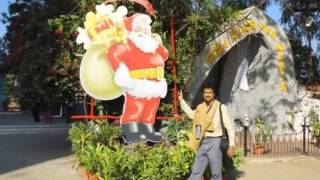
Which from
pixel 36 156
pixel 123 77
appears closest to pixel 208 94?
pixel 123 77

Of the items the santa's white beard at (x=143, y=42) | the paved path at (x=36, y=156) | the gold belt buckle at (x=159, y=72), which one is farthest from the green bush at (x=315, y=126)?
the santa's white beard at (x=143, y=42)

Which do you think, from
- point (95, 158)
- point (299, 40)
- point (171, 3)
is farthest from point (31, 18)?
point (299, 40)

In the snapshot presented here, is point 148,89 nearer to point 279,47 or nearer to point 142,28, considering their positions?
point 142,28

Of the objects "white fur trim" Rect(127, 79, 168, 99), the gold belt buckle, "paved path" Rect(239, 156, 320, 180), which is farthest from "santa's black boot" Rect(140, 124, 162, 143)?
"paved path" Rect(239, 156, 320, 180)

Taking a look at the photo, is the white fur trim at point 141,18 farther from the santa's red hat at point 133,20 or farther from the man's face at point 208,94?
Result: the man's face at point 208,94

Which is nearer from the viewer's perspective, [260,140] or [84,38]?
[84,38]

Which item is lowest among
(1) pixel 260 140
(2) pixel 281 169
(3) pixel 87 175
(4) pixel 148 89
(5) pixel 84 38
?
(2) pixel 281 169

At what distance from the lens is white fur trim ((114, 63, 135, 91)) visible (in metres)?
9.79

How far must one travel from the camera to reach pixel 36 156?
14.1 metres

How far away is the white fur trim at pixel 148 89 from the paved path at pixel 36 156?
2047 mm

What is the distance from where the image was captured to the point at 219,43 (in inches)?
615

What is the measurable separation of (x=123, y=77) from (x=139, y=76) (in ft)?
0.93

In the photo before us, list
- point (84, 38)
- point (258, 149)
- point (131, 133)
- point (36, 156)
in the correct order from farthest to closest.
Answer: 1. point (258, 149)
2. point (36, 156)
3. point (131, 133)
4. point (84, 38)

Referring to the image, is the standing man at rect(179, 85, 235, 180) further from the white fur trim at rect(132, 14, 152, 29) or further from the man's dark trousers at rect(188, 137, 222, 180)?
the white fur trim at rect(132, 14, 152, 29)
